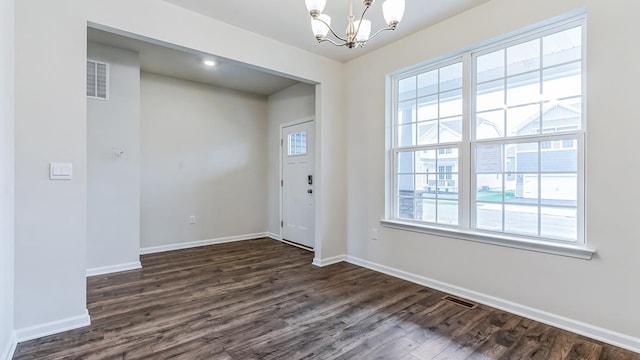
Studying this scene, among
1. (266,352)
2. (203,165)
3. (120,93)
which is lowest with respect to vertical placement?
(266,352)

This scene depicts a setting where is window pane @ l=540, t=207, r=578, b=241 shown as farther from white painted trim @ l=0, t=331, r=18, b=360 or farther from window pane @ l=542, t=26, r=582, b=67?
white painted trim @ l=0, t=331, r=18, b=360

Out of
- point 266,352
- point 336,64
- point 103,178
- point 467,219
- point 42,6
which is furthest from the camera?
point 336,64

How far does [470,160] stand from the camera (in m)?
2.90

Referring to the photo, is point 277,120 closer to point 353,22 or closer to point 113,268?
point 113,268

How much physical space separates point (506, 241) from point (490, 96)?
52.2 inches

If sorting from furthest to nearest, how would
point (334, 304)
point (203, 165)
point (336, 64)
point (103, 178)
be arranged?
point (203, 165), point (336, 64), point (103, 178), point (334, 304)

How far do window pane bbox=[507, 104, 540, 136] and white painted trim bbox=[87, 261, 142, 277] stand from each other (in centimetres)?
436

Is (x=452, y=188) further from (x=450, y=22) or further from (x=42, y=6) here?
(x=42, y=6)

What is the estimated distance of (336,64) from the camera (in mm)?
4059

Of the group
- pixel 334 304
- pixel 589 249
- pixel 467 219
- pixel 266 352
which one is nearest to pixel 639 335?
pixel 589 249

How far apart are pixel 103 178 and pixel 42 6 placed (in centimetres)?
199

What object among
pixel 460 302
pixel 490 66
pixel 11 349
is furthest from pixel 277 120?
pixel 11 349

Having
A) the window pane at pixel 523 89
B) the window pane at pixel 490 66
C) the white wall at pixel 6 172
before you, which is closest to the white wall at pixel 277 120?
the window pane at pixel 490 66

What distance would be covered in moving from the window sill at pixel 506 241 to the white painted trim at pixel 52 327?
2998 mm
